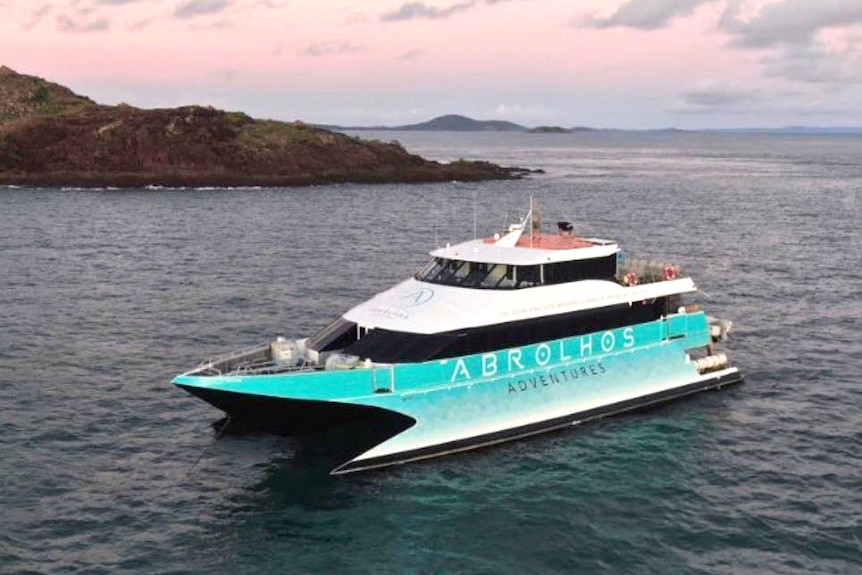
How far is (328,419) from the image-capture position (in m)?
22.8

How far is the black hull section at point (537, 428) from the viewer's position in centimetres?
2264

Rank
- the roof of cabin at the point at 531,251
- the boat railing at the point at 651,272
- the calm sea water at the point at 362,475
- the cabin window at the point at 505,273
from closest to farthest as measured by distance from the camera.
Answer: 1. the calm sea water at the point at 362,475
2. the cabin window at the point at 505,273
3. the roof of cabin at the point at 531,251
4. the boat railing at the point at 651,272

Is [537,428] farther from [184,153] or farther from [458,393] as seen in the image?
[184,153]

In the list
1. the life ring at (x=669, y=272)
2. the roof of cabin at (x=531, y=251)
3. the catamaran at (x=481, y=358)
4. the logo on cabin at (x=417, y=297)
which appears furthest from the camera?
the life ring at (x=669, y=272)

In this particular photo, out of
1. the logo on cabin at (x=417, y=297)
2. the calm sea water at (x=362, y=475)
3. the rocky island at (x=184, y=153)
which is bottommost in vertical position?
the calm sea water at (x=362, y=475)

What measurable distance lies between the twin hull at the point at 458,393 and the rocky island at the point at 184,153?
3449 inches

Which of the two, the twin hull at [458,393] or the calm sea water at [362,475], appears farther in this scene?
the twin hull at [458,393]

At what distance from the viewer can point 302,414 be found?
22.6 meters

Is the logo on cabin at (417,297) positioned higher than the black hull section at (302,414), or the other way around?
the logo on cabin at (417,297)

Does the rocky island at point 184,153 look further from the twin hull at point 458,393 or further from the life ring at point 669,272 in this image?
the twin hull at point 458,393

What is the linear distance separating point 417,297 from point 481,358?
3.00m

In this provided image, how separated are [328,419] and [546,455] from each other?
20.5ft

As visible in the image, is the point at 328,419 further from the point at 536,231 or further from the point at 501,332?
the point at 536,231

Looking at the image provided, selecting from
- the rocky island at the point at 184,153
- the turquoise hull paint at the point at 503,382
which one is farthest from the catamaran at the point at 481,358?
the rocky island at the point at 184,153
